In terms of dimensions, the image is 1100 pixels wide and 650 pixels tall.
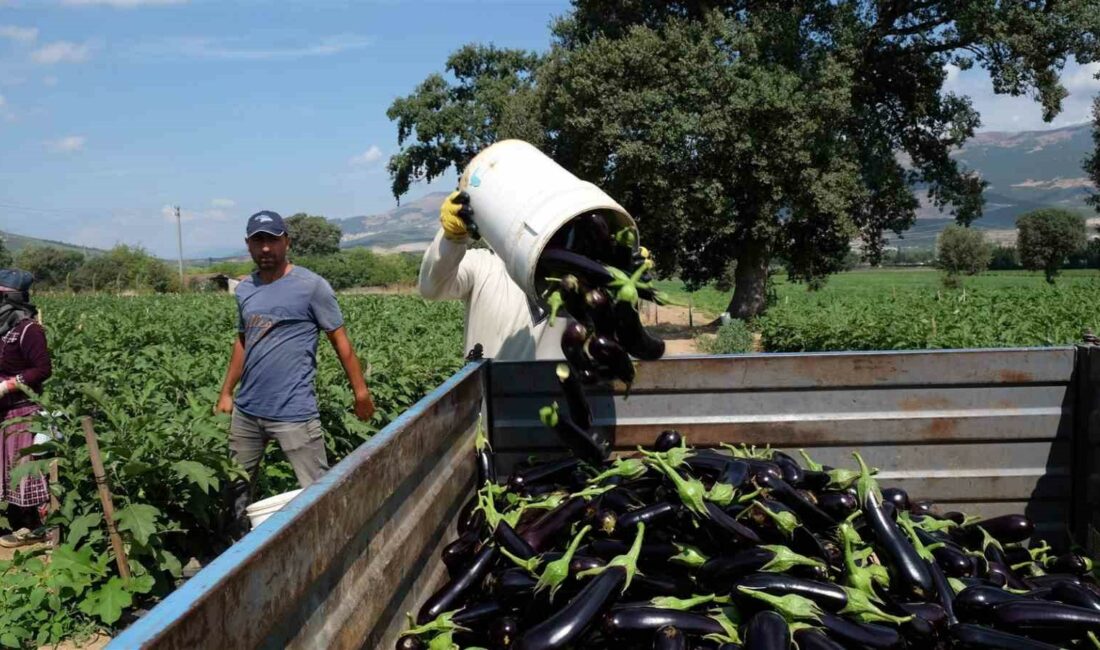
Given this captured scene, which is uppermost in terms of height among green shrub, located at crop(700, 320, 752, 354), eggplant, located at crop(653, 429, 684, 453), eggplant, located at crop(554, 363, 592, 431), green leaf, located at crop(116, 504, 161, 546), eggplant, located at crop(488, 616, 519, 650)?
eggplant, located at crop(554, 363, 592, 431)

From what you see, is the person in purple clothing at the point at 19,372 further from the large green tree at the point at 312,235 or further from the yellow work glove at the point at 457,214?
the large green tree at the point at 312,235

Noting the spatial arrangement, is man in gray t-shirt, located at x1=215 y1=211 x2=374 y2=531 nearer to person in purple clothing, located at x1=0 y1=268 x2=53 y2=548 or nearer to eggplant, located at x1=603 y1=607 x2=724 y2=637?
person in purple clothing, located at x1=0 y1=268 x2=53 y2=548

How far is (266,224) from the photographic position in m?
4.63

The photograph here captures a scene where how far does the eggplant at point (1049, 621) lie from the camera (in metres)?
2.43

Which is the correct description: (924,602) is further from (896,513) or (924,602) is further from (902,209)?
(902,209)

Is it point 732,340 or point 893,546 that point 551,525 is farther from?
point 732,340

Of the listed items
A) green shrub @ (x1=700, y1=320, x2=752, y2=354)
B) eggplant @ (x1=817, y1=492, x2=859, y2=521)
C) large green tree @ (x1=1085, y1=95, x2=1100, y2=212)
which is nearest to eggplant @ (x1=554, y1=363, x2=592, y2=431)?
eggplant @ (x1=817, y1=492, x2=859, y2=521)

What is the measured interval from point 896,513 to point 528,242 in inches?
62.2

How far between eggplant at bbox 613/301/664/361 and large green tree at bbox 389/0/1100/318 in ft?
67.4

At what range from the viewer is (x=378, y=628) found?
2121 millimetres

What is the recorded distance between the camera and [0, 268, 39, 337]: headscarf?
19.6 feet

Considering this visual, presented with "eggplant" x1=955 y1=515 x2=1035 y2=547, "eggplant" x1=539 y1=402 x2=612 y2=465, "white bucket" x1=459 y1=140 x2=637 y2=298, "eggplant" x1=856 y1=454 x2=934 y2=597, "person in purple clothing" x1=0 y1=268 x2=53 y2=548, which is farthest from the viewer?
"person in purple clothing" x1=0 y1=268 x2=53 y2=548

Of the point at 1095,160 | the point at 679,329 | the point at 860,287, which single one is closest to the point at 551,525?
the point at 679,329

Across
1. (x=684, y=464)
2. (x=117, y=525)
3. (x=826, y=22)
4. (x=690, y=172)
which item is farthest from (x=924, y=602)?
(x=826, y=22)
